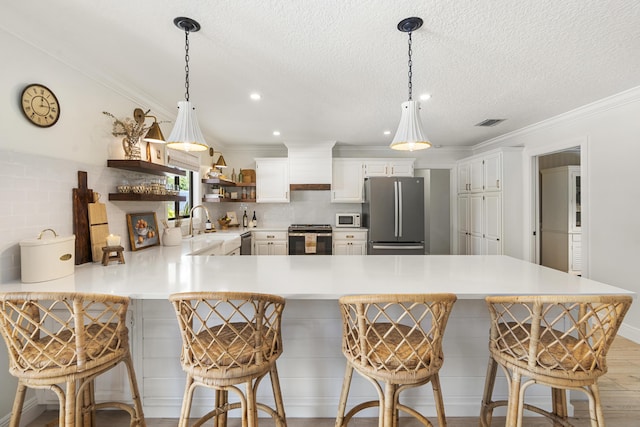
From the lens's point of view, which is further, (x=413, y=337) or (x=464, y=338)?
(x=464, y=338)

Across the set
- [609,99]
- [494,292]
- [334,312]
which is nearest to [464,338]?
[494,292]

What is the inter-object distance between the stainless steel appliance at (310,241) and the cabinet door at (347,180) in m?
0.71

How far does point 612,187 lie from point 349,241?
3.18 meters

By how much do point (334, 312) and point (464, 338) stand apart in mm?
786

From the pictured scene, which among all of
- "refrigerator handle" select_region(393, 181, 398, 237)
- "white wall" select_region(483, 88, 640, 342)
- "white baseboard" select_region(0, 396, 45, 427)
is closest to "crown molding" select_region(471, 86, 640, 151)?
"white wall" select_region(483, 88, 640, 342)

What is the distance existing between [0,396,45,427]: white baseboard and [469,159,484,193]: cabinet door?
524 centimetres

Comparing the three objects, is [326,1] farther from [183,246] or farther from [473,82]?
[183,246]

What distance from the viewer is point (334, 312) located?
1.75 meters

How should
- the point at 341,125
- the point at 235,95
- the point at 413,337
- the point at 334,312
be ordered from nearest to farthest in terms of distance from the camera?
the point at 413,337
the point at 334,312
the point at 235,95
the point at 341,125

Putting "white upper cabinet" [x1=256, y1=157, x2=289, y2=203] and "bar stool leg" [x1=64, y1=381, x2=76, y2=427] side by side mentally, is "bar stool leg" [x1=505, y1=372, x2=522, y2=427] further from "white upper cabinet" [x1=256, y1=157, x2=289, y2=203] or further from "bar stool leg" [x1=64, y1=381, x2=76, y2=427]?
"white upper cabinet" [x1=256, y1=157, x2=289, y2=203]

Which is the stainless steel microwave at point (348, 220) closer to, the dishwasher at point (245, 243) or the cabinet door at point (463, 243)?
the dishwasher at point (245, 243)

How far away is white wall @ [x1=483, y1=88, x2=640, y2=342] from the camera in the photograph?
2.80m

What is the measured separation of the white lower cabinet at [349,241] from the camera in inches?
190

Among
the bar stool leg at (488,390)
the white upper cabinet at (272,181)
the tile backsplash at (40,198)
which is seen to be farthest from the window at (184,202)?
the bar stool leg at (488,390)
